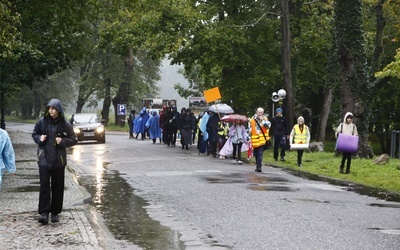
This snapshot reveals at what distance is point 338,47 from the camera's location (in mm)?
29266

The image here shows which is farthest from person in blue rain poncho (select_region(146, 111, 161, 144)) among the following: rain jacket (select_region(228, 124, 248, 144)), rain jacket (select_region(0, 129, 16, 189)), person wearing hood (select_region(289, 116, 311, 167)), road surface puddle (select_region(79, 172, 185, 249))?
rain jacket (select_region(0, 129, 16, 189))

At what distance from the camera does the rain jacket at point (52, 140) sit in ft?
37.8

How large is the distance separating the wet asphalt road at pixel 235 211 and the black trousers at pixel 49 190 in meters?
0.88

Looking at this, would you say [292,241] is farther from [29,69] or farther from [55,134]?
[29,69]

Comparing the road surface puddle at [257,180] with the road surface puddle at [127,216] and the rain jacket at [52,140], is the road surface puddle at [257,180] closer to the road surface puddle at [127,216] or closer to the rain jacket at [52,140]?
the road surface puddle at [127,216]

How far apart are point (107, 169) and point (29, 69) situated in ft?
44.9

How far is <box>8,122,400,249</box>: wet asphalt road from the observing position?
10211 millimetres

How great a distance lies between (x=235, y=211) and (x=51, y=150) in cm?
325

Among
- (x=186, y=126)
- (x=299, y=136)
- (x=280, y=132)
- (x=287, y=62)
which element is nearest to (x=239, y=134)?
(x=280, y=132)

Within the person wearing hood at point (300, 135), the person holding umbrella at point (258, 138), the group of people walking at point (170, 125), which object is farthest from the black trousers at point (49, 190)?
the group of people walking at point (170, 125)

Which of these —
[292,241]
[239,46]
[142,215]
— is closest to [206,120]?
[239,46]

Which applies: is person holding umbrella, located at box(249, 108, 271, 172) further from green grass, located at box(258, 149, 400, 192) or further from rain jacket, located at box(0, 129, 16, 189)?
rain jacket, located at box(0, 129, 16, 189)

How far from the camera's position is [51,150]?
37.8ft

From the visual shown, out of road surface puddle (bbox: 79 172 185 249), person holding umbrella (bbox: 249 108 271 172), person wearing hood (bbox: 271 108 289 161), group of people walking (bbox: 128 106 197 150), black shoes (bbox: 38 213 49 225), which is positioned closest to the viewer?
road surface puddle (bbox: 79 172 185 249)
